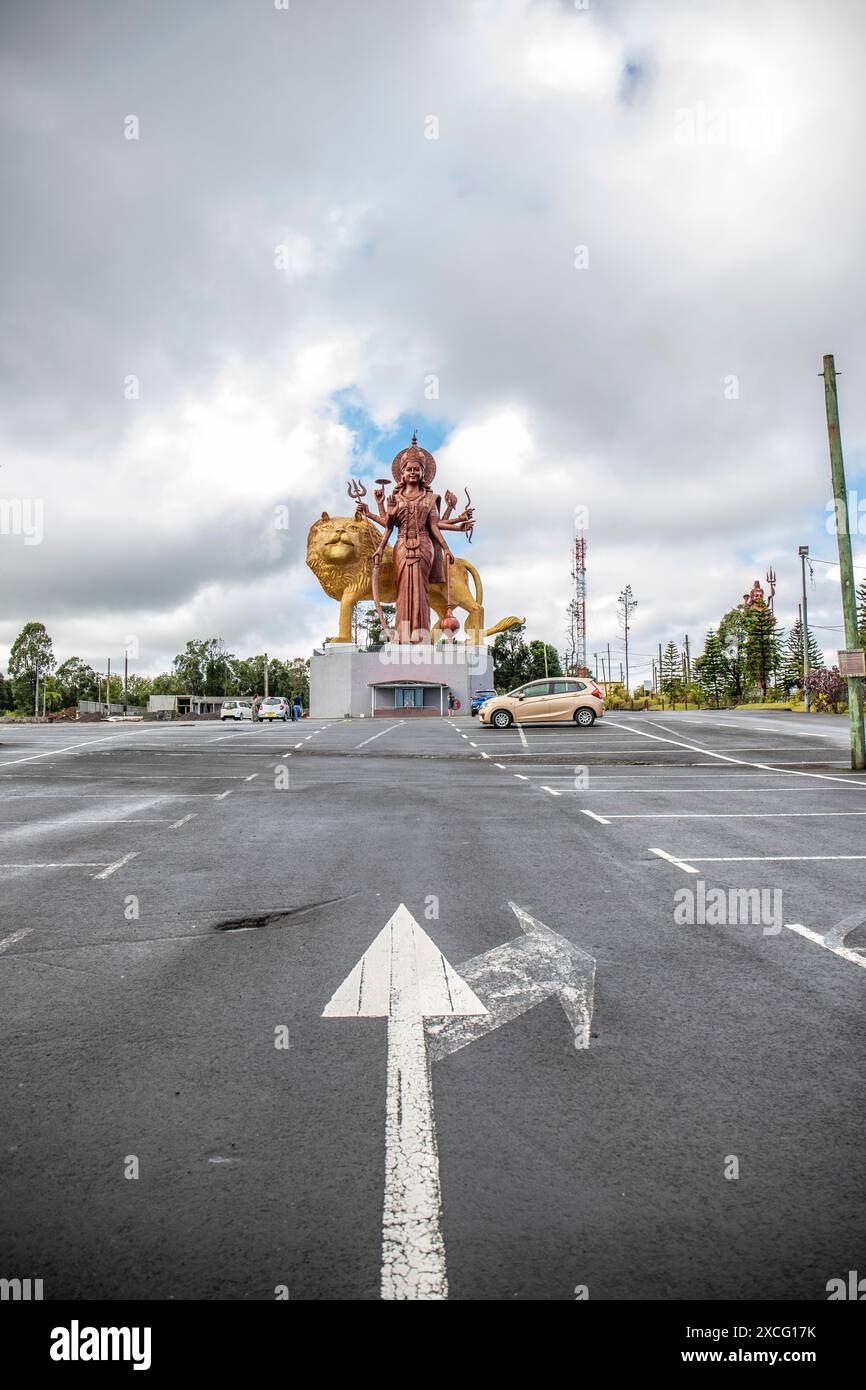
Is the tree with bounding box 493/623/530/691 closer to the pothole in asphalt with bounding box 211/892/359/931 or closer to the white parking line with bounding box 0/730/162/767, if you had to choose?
the white parking line with bounding box 0/730/162/767

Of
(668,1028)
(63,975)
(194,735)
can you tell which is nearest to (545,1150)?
(668,1028)

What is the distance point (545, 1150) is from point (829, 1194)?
0.86 m

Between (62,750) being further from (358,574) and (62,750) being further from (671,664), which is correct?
(671,664)

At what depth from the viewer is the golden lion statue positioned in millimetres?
72125

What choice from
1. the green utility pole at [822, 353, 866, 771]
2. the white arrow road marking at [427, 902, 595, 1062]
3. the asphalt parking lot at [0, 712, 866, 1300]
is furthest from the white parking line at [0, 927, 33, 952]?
the green utility pole at [822, 353, 866, 771]

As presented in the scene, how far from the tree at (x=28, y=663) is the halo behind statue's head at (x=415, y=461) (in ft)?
263

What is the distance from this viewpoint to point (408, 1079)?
11.0ft

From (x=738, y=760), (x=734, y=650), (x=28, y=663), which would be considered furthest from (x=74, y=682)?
(x=738, y=760)

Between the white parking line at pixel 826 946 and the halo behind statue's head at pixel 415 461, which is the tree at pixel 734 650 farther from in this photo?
the white parking line at pixel 826 946

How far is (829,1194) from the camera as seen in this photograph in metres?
2.60

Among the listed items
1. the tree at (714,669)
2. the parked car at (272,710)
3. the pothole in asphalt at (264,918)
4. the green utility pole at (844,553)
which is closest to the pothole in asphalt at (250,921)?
the pothole in asphalt at (264,918)

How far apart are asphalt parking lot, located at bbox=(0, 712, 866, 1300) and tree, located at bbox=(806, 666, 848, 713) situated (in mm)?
Answer: 45766

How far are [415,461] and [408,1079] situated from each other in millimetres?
67049
